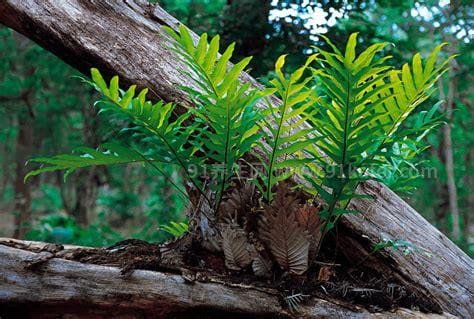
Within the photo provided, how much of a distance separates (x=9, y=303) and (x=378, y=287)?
118cm

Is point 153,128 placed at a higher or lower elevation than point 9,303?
higher

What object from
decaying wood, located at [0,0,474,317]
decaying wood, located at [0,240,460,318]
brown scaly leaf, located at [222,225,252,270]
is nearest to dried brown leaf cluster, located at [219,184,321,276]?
brown scaly leaf, located at [222,225,252,270]

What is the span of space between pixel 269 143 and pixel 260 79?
70 centimetres

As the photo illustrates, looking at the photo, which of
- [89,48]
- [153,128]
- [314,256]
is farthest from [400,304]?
[89,48]

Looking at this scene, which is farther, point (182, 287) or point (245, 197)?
point (245, 197)

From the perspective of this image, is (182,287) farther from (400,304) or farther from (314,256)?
(400,304)

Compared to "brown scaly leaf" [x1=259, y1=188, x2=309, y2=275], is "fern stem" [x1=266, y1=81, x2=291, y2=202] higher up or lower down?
higher up

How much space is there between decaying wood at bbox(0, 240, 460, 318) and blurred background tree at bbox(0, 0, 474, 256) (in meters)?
A: 0.49

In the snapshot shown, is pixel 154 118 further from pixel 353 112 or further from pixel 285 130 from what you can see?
pixel 353 112

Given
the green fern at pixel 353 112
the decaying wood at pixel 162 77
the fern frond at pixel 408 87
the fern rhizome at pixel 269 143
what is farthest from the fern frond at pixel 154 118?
the fern frond at pixel 408 87

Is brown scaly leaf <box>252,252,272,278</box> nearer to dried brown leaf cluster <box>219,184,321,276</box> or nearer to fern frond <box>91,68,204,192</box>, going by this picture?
dried brown leaf cluster <box>219,184,321,276</box>

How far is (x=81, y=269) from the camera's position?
1.49 metres

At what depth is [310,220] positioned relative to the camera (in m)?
1.59

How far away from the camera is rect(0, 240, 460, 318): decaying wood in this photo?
146 centimetres
